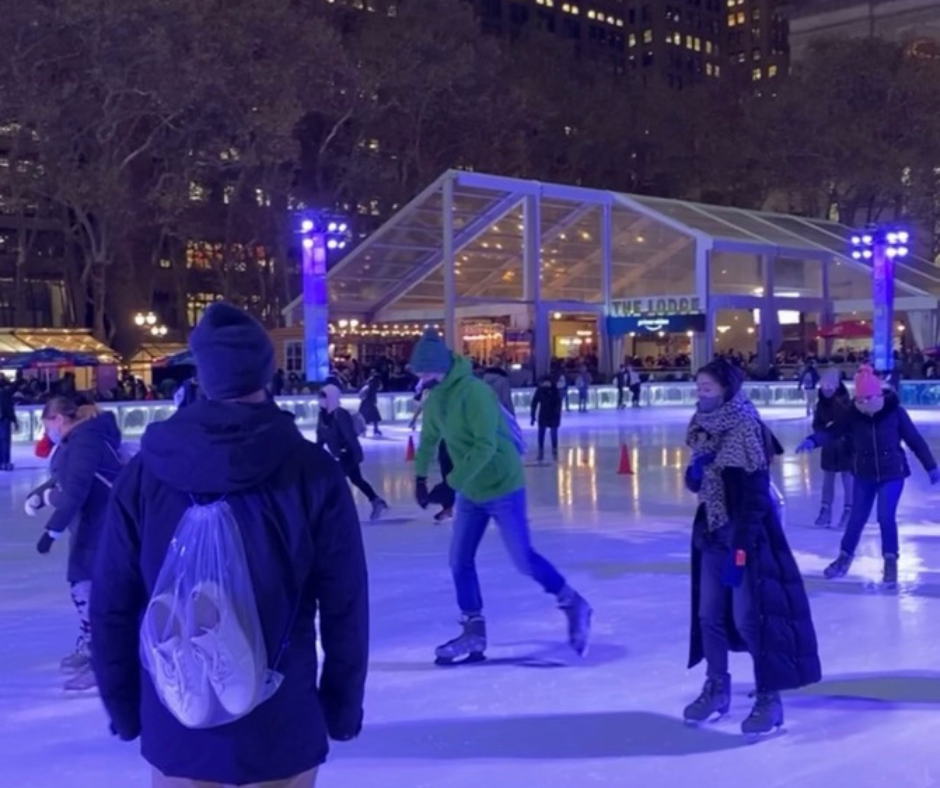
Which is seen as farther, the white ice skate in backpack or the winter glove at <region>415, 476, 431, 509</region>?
the winter glove at <region>415, 476, 431, 509</region>

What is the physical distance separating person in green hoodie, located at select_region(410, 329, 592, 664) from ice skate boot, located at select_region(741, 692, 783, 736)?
1288 millimetres

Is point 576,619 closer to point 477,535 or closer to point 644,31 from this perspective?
point 477,535

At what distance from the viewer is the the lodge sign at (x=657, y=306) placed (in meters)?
35.7

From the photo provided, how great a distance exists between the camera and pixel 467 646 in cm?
541

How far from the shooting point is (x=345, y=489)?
86.7 inches

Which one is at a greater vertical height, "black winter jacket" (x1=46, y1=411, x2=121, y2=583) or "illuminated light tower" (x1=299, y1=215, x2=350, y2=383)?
"illuminated light tower" (x1=299, y1=215, x2=350, y2=383)

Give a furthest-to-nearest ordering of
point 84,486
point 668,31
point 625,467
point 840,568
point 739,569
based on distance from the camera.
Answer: point 668,31
point 625,467
point 840,568
point 84,486
point 739,569

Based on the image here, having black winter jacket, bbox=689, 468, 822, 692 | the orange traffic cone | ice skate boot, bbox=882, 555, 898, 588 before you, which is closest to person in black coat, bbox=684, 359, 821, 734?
black winter jacket, bbox=689, 468, 822, 692

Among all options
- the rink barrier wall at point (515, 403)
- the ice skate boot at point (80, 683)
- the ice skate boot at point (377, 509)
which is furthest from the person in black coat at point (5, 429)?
the ice skate boot at point (80, 683)

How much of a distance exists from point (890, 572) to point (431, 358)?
10.9 feet

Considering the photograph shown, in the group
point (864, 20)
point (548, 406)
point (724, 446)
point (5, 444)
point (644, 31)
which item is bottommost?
point (5, 444)

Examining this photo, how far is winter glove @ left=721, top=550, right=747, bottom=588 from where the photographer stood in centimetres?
414

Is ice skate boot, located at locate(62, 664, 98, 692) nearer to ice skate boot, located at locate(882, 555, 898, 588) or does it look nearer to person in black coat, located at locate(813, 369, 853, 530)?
ice skate boot, located at locate(882, 555, 898, 588)

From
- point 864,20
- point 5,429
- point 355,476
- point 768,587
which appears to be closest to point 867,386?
point 768,587
